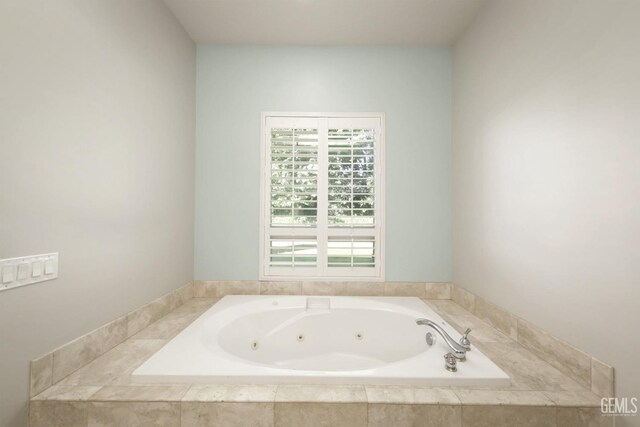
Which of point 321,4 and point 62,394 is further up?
point 321,4

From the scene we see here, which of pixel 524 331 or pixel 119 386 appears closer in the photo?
pixel 119 386

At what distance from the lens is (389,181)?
88.3 inches

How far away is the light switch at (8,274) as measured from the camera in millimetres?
907

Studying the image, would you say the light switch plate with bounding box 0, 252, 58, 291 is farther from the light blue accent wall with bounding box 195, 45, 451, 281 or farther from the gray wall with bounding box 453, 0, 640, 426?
the gray wall with bounding box 453, 0, 640, 426

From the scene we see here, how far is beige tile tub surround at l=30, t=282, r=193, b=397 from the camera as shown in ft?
3.36

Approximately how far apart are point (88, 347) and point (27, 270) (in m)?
0.48

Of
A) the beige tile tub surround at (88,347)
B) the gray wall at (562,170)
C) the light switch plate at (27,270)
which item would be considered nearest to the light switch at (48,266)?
the light switch plate at (27,270)

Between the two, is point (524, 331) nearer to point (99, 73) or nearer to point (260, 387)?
point (260, 387)

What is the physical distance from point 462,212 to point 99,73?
7.93 ft

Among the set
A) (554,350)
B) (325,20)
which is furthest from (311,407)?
(325,20)

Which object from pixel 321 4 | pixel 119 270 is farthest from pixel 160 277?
pixel 321 4

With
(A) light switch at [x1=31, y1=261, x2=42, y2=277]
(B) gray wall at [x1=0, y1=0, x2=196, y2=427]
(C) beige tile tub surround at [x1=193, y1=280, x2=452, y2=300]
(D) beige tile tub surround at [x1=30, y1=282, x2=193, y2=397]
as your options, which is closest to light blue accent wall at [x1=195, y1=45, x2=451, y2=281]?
(C) beige tile tub surround at [x1=193, y1=280, x2=452, y2=300]

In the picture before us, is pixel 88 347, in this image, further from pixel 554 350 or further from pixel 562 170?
pixel 562 170

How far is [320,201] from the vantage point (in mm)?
2227
